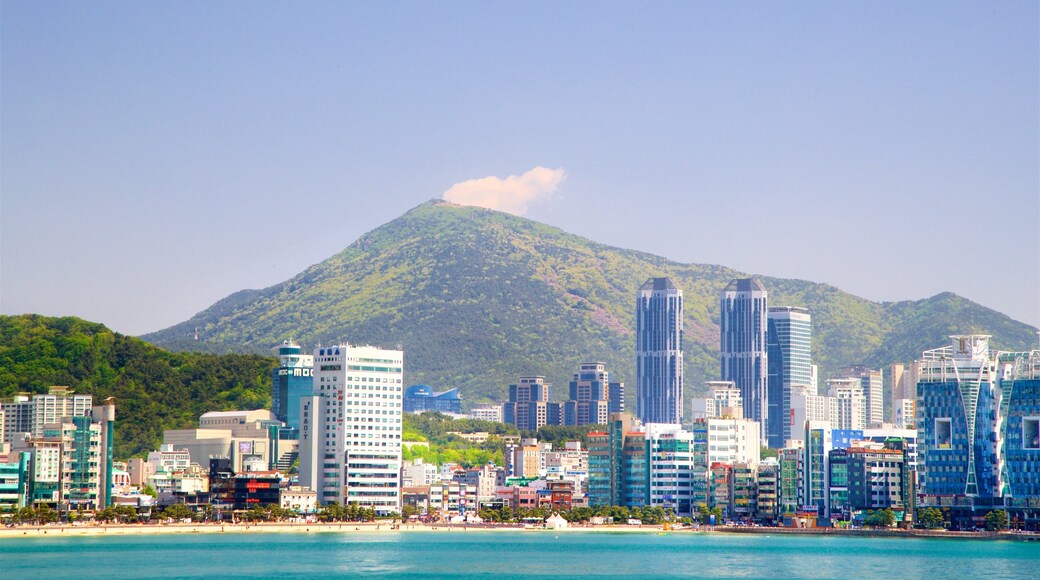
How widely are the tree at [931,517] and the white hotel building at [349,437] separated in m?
55.3

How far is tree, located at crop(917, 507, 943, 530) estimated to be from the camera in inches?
5787

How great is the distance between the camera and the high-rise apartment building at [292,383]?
18550 centimetres

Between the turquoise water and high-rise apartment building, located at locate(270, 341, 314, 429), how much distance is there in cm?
3342

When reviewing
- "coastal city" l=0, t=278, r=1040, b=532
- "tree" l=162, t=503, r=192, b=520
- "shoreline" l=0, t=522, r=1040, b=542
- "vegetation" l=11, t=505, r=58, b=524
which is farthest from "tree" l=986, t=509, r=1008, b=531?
"vegetation" l=11, t=505, r=58, b=524

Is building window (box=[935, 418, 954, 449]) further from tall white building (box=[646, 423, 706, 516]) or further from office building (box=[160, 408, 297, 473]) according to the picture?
office building (box=[160, 408, 297, 473])

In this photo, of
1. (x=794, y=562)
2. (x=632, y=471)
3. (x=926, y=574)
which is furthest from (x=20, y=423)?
(x=926, y=574)

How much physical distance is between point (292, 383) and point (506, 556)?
2802 inches

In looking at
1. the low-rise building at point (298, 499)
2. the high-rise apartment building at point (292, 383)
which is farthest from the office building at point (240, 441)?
the low-rise building at point (298, 499)

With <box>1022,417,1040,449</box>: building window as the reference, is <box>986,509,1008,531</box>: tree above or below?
below

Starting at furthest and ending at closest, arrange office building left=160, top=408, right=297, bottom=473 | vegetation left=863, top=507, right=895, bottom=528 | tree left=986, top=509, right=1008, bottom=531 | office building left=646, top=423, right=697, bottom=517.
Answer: office building left=160, top=408, right=297, bottom=473 < office building left=646, top=423, right=697, bottom=517 < vegetation left=863, top=507, right=895, bottom=528 < tree left=986, top=509, right=1008, bottom=531

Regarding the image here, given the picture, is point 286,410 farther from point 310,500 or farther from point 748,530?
point 748,530

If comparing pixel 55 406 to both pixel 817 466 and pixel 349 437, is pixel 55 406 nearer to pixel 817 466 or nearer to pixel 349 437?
pixel 349 437

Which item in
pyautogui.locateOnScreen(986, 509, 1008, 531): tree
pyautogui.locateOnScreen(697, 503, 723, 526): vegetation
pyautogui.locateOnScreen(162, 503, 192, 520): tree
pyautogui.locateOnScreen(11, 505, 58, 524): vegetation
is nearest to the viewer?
pyautogui.locateOnScreen(986, 509, 1008, 531): tree

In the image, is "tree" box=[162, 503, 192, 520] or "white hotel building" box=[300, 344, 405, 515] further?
"white hotel building" box=[300, 344, 405, 515]
